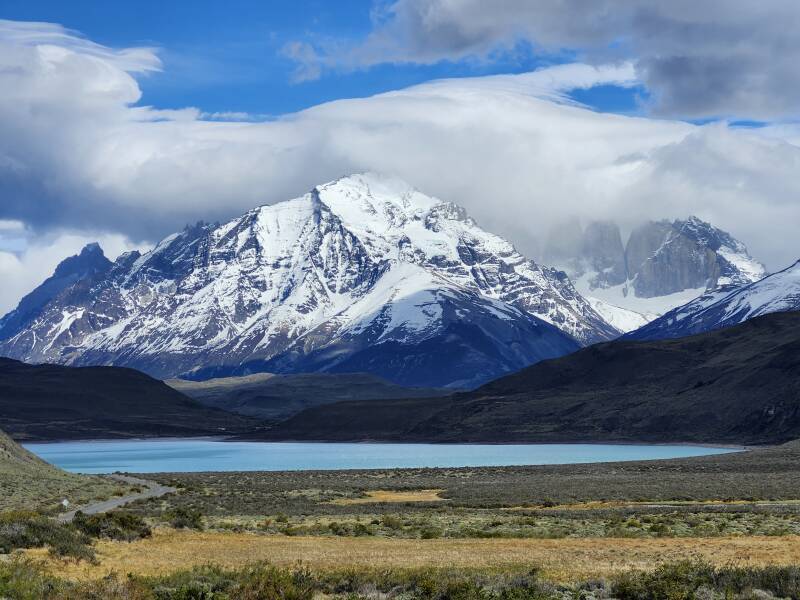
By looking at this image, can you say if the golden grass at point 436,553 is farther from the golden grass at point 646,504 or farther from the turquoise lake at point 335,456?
the turquoise lake at point 335,456

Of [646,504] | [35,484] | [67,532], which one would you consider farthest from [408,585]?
[35,484]

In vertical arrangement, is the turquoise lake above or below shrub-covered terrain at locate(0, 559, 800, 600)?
above

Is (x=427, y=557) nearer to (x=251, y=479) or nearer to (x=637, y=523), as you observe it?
(x=637, y=523)

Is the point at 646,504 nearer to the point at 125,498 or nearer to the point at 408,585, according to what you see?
the point at 125,498

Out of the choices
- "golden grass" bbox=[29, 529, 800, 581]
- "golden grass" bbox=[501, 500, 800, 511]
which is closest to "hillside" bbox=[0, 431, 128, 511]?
"golden grass" bbox=[29, 529, 800, 581]

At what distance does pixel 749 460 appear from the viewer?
116 metres

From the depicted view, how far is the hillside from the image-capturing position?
61131 mm

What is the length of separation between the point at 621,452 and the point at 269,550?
5113 inches

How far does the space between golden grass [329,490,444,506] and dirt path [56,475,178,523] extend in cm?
1225

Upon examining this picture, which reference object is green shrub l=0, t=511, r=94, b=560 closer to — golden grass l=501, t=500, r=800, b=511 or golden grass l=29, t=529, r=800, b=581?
golden grass l=29, t=529, r=800, b=581

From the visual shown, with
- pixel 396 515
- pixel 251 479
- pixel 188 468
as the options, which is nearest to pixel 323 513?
pixel 396 515

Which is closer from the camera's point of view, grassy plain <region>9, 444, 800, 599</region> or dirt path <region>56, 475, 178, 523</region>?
grassy plain <region>9, 444, 800, 599</region>

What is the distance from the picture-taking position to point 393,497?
7800 cm

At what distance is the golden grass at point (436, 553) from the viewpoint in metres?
33.9
